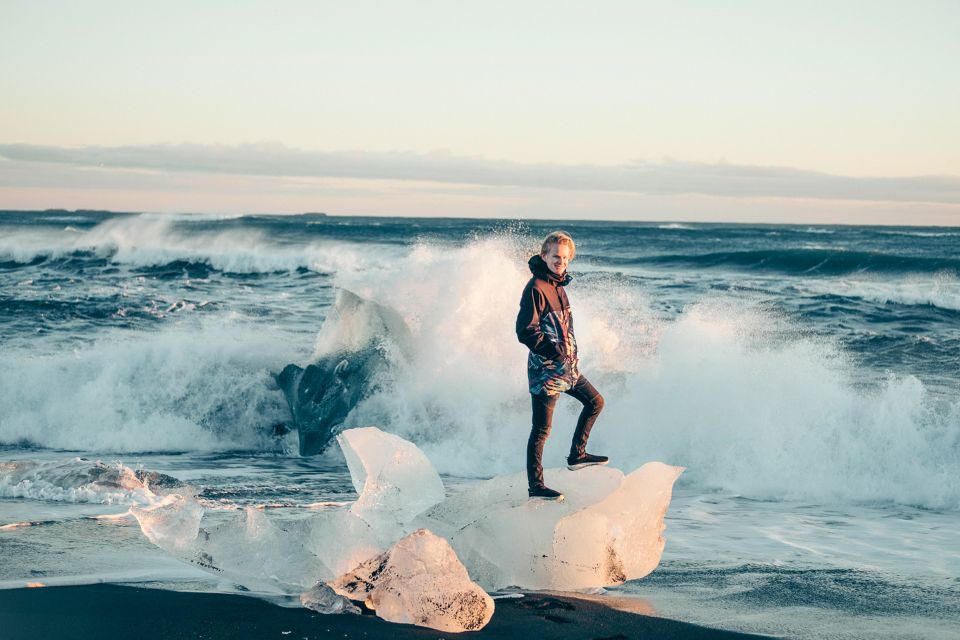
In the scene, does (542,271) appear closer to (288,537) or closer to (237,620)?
(288,537)

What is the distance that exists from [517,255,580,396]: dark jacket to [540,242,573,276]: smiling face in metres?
0.03

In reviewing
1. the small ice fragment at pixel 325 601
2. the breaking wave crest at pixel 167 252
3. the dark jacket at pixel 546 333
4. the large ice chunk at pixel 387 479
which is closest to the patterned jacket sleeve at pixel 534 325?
the dark jacket at pixel 546 333

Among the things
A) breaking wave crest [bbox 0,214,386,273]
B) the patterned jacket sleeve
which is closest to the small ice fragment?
the patterned jacket sleeve

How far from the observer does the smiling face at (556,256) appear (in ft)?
14.9

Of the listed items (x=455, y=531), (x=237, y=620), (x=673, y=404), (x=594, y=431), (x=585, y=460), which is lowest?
(x=594, y=431)

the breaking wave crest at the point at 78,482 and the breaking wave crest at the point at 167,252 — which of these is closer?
the breaking wave crest at the point at 78,482

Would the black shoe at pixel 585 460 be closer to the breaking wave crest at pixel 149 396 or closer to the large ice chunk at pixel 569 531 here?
the large ice chunk at pixel 569 531

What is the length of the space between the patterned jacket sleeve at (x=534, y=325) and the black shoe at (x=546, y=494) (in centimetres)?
66

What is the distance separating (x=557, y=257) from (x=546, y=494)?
46.4 inches

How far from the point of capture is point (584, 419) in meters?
4.81

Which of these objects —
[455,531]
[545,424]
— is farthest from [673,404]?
[455,531]

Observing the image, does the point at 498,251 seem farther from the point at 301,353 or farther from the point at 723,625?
the point at 723,625

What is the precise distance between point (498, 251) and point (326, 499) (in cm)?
472

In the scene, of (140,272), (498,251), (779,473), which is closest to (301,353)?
(498,251)
